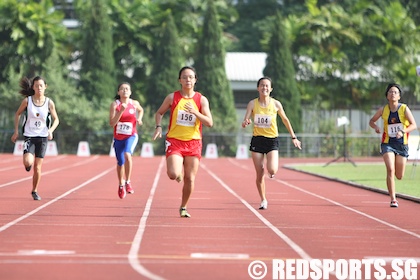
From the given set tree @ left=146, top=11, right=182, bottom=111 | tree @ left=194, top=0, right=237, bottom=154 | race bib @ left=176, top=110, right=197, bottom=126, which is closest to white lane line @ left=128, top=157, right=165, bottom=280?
race bib @ left=176, top=110, right=197, bottom=126

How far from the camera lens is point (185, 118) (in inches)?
510

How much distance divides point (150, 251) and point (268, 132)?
18.9 ft

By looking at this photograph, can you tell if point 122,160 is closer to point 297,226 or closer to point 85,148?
point 297,226

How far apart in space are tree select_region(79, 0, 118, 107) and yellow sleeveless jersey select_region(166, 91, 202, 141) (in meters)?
38.4

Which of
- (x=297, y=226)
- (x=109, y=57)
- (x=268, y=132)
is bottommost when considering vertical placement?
(x=297, y=226)

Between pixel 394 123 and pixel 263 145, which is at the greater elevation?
pixel 394 123

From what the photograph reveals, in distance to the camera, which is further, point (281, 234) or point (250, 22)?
point (250, 22)

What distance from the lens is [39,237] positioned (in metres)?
10.7

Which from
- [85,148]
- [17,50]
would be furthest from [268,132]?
[17,50]

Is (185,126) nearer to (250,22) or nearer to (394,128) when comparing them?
(394,128)

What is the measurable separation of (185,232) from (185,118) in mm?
1966

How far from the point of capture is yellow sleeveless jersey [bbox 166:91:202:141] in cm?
1293

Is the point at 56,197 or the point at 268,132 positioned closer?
the point at 268,132

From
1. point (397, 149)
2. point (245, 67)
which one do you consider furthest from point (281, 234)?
point (245, 67)
